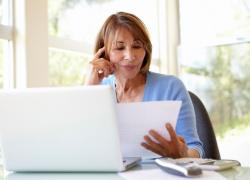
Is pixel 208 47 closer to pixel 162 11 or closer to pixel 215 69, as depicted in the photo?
pixel 215 69

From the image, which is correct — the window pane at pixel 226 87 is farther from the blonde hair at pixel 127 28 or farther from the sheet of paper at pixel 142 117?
the sheet of paper at pixel 142 117

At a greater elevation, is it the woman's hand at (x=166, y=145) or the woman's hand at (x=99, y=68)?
the woman's hand at (x=99, y=68)

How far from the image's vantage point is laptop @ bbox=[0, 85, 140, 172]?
2.85 ft

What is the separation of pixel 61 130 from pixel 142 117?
0.67ft

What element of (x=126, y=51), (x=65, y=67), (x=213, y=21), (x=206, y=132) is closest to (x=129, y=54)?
(x=126, y=51)

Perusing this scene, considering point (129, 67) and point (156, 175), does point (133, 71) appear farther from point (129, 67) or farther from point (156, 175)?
point (156, 175)

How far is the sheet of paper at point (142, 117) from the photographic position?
98 centimetres

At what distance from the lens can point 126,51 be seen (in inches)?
57.3

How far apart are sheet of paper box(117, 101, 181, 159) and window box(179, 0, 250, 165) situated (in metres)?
2.39

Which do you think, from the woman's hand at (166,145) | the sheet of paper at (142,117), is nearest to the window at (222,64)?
the woman's hand at (166,145)

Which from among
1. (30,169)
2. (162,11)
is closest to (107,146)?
(30,169)

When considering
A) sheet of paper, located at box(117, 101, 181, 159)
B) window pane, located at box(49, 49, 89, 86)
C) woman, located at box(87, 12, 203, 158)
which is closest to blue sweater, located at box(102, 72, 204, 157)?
woman, located at box(87, 12, 203, 158)

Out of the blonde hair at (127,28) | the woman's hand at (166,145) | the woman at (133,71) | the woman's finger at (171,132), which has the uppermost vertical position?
the blonde hair at (127,28)

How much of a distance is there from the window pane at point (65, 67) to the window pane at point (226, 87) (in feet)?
4.28
